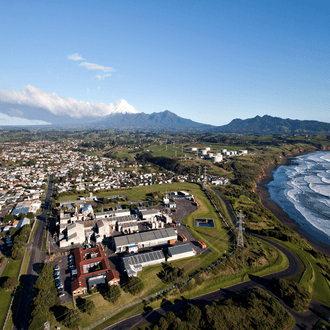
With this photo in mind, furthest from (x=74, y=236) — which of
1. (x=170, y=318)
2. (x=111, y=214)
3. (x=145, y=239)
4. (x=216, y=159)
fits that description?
(x=216, y=159)

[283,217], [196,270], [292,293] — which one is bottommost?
[283,217]

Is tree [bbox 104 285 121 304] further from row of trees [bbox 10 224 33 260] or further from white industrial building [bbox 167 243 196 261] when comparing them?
row of trees [bbox 10 224 33 260]

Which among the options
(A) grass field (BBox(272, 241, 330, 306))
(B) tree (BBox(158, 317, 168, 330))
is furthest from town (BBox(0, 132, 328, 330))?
(B) tree (BBox(158, 317, 168, 330))

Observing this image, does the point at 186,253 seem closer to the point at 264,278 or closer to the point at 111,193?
the point at 264,278

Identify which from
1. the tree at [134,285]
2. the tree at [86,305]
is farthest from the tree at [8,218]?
the tree at [134,285]

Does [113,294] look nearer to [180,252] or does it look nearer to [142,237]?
[180,252]

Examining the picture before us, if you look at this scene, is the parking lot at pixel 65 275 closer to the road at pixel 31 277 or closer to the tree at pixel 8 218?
the road at pixel 31 277
